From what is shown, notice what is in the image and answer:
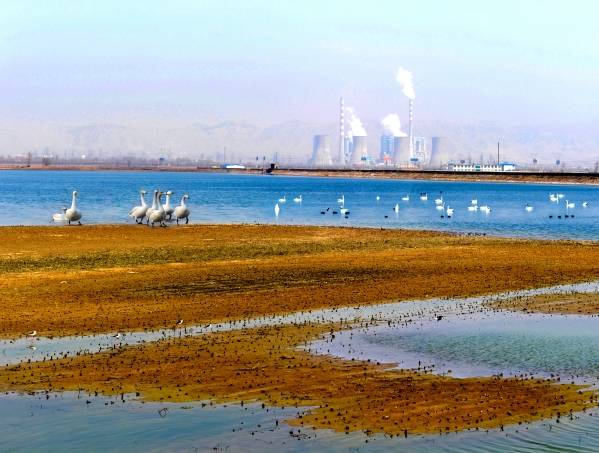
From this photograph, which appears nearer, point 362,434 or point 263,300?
point 362,434

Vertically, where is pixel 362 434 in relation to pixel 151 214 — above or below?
below

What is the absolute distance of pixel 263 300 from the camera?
2503 cm

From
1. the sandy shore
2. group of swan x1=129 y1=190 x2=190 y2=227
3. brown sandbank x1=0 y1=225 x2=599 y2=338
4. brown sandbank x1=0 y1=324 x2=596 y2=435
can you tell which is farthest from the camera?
group of swan x1=129 y1=190 x2=190 y2=227

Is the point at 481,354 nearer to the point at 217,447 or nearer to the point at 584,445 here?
the point at 584,445

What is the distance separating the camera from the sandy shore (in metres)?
14.8

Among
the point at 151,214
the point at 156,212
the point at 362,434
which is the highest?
the point at 156,212

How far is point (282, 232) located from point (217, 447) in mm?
37777

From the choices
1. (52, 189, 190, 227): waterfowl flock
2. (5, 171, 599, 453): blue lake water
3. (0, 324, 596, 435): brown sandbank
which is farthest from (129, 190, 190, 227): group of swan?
(0, 324, 596, 435): brown sandbank

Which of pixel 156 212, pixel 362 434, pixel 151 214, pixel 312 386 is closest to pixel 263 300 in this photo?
pixel 312 386

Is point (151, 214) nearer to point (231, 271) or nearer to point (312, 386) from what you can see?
point (231, 271)

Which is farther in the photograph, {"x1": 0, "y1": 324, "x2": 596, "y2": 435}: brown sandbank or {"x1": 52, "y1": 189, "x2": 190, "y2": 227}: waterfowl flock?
{"x1": 52, "y1": 189, "x2": 190, "y2": 227}: waterfowl flock

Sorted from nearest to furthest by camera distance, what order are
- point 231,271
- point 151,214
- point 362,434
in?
point 362,434 < point 231,271 < point 151,214

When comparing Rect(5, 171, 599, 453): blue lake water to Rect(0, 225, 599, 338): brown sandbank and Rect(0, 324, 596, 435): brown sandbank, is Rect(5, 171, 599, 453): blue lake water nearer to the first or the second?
Rect(0, 324, 596, 435): brown sandbank

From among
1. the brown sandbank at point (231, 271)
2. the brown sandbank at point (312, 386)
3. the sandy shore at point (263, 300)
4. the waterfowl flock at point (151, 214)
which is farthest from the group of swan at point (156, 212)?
the brown sandbank at point (312, 386)
